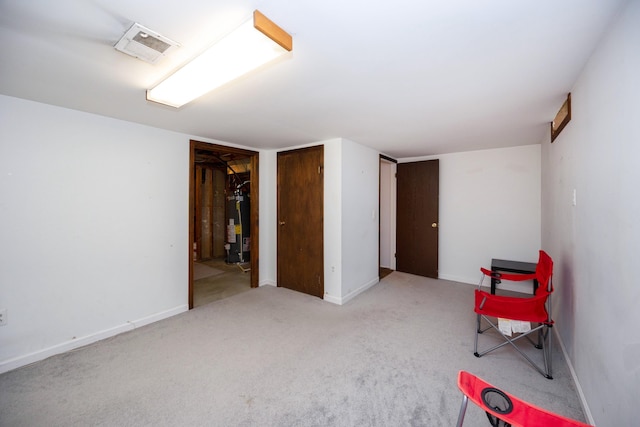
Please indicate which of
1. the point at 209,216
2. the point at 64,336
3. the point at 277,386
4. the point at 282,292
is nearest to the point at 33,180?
the point at 64,336

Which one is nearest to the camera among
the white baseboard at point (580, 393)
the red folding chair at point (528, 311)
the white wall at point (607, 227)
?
the white wall at point (607, 227)

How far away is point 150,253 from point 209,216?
11.6 ft

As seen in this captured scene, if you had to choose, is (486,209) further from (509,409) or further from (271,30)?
(271,30)

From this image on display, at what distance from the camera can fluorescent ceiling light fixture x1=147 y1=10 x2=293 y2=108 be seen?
46.1 inches

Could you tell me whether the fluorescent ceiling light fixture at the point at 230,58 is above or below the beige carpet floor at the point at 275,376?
above

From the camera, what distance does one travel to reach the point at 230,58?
54.0 inches

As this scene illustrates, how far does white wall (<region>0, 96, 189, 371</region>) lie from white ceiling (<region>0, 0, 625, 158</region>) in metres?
0.26

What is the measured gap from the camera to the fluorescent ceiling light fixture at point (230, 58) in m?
1.17

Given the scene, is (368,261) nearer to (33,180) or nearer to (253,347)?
(253,347)

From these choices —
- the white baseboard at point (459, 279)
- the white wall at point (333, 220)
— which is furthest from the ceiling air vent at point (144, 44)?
the white baseboard at point (459, 279)

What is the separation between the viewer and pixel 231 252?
5.69 meters

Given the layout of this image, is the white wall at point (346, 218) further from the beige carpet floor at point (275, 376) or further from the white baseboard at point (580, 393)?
the white baseboard at point (580, 393)

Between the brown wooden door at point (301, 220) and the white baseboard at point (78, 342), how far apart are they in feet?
5.16

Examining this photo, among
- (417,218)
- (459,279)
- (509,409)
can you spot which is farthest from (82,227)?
(459,279)
